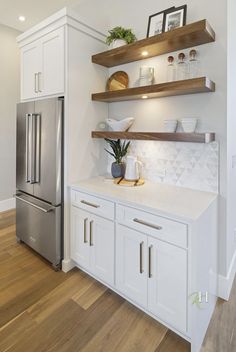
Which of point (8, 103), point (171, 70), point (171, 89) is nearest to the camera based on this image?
point (171, 89)

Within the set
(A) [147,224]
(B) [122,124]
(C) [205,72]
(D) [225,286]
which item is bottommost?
(D) [225,286]

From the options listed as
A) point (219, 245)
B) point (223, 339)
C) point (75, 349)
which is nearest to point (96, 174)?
point (219, 245)

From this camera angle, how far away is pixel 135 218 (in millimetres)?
1688

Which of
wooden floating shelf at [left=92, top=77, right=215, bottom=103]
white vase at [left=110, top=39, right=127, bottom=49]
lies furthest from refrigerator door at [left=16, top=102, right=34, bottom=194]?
white vase at [left=110, top=39, right=127, bottom=49]

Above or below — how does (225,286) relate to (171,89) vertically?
below

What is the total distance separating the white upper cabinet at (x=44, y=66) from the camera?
2178 millimetres

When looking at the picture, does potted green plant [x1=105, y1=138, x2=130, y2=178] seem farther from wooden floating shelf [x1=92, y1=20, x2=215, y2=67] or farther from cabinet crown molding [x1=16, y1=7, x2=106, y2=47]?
cabinet crown molding [x1=16, y1=7, x2=106, y2=47]

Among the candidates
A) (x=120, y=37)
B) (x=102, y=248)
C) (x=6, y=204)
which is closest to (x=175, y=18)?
(x=120, y=37)

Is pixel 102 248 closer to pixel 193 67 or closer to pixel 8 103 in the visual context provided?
pixel 193 67

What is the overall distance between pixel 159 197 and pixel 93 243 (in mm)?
738

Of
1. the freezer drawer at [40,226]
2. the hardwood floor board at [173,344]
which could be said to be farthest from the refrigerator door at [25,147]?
the hardwood floor board at [173,344]

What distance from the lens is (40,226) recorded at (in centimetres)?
243

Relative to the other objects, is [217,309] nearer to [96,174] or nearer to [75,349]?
[75,349]

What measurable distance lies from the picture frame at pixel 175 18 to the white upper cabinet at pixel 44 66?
0.96 meters
